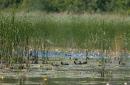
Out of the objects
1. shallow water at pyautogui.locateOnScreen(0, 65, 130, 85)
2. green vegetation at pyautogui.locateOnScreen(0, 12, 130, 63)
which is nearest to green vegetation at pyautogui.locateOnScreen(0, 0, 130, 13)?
green vegetation at pyautogui.locateOnScreen(0, 12, 130, 63)

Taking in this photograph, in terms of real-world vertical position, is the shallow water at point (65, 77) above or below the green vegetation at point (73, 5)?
above

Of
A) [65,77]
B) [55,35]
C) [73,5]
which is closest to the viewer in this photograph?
[65,77]

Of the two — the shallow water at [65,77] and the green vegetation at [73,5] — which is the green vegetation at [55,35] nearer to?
the shallow water at [65,77]

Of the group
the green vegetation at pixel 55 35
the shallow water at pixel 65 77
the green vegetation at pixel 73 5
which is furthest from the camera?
the green vegetation at pixel 73 5

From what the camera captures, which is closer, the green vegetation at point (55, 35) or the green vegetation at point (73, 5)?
the green vegetation at point (55, 35)

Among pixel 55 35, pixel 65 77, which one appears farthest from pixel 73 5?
pixel 65 77

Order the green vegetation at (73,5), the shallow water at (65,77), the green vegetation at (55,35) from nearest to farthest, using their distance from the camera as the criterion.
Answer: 1. the shallow water at (65,77)
2. the green vegetation at (55,35)
3. the green vegetation at (73,5)

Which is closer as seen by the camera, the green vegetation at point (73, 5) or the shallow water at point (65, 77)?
the shallow water at point (65, 77)

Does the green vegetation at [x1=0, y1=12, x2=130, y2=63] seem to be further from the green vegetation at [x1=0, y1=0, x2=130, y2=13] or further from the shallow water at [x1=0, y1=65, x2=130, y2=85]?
the green vegetation at [x1=0, y1=0, x2=130, y2=13]

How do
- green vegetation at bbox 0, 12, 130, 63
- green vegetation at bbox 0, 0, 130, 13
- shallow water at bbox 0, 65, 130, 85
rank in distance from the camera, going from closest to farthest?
shallow water at bbox 0, 65, 130, 85, green vegetation at bbox 0, 12, 130, 63, green vegetation at bbox 0, 0, 130, 13

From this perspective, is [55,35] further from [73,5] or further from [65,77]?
[73,5]

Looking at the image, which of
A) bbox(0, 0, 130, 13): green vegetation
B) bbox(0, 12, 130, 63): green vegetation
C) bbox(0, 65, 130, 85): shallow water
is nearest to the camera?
bbox(0, 65, 130, 85): shallow water

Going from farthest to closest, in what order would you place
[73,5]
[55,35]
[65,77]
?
[73,5] → [55,35] → [65,77]

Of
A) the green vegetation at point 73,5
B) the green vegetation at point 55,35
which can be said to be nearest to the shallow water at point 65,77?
the green vegetation at point 55,35
